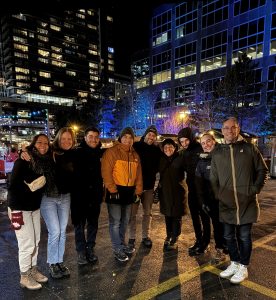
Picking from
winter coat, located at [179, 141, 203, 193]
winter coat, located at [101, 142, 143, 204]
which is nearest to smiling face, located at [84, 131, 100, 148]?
winter coat, located at [101, 142, 143, 204]

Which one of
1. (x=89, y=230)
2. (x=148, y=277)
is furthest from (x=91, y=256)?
(x=148, y=277)

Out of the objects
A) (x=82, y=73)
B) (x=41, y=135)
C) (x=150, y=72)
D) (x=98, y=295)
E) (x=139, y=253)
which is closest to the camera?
(x=98, y=295)

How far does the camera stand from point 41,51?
106438mm

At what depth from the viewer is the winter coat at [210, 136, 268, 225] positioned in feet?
11.1

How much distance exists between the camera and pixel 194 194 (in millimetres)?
4316

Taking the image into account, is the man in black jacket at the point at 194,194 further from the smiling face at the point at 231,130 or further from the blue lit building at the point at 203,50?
the blue lit building at the point at 203,50

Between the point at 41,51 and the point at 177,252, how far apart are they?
11638 centimetres

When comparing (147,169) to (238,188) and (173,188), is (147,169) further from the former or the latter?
(238,188)

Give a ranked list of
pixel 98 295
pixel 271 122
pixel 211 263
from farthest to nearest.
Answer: pixel 271 122, pixel 211 263, pixel 98 295

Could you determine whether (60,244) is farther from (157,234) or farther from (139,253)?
(157,234)

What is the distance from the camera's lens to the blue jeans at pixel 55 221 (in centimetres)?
354

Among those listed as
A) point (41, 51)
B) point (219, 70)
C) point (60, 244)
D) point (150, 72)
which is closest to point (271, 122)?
point (219, 70)

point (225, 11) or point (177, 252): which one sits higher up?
point (225, 11)

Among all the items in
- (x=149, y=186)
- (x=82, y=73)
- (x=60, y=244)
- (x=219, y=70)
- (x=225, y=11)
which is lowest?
(x=60, y=244)
